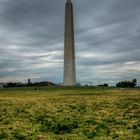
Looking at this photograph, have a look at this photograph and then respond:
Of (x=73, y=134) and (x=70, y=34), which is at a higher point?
(x=70, y=34)

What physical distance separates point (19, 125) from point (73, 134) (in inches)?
159

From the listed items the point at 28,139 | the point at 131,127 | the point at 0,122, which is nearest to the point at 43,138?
the point at 28,139

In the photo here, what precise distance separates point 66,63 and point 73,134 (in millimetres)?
118182

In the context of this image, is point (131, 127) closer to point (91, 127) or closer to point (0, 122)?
point (91, 127)

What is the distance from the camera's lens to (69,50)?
131000 mm

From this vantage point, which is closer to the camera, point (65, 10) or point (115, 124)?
point (115, 124)

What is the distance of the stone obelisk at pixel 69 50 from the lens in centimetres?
12706

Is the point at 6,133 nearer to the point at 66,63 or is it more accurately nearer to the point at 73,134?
the point at 73,134

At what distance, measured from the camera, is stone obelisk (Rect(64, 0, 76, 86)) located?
127062mm

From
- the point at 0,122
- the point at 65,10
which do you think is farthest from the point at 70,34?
the point at 0,122

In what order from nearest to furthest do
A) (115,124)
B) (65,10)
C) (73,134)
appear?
(73,134), (115,124), (65,10)

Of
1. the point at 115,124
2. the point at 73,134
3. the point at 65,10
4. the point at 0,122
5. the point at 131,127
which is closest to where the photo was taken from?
the point at 73,134

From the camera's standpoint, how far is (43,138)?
44.1ft

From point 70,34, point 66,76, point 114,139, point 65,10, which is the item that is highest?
point 65,10
